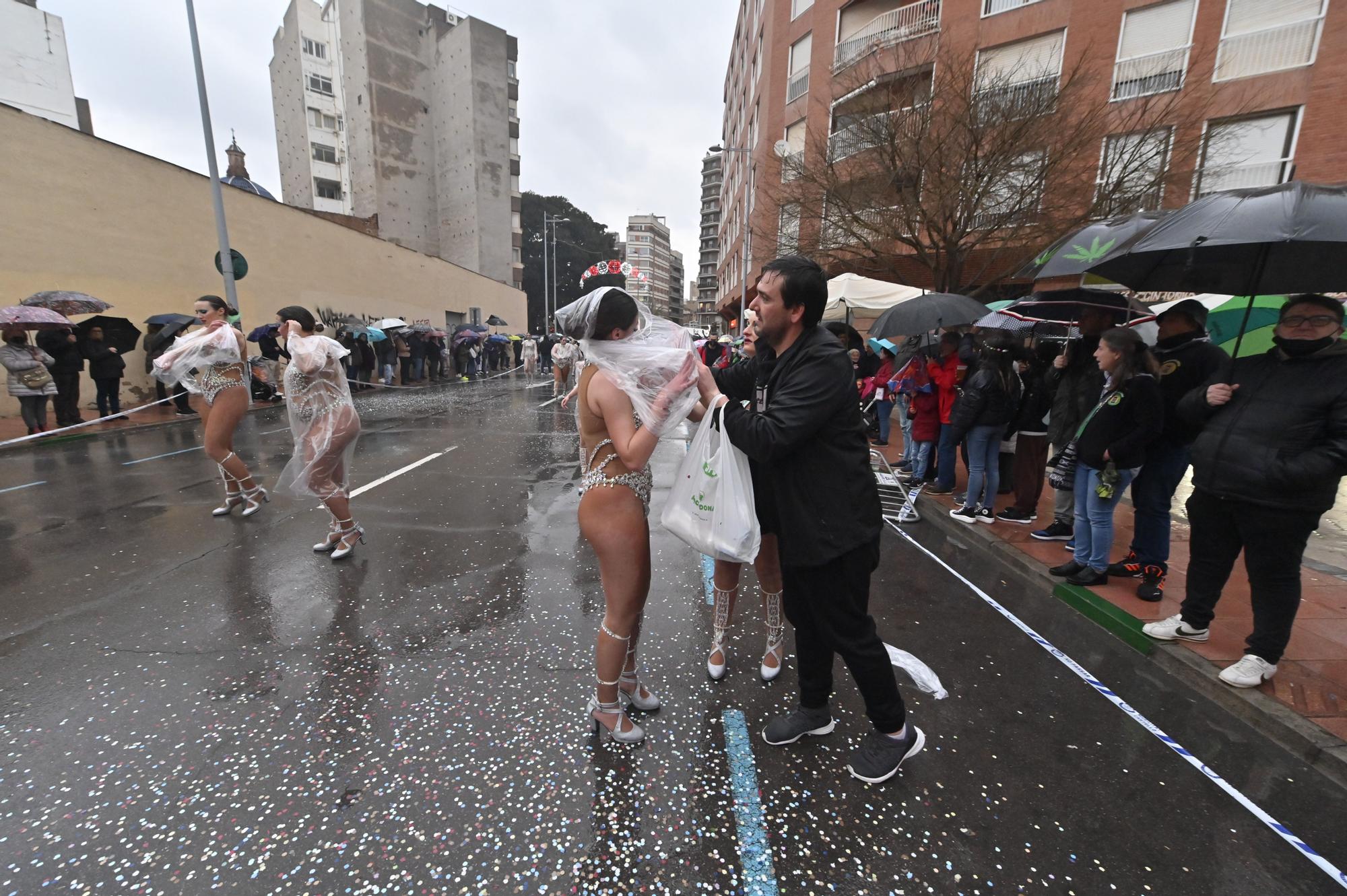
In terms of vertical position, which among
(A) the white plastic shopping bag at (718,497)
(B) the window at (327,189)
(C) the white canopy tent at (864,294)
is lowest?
(A) the white plastic shopping bag at (718,497)

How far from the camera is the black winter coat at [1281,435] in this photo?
101 inches

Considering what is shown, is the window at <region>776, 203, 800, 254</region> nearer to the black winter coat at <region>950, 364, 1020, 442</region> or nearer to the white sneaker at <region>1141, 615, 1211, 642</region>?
the black winter coat at <region>950, 364, 1020, 442</region>

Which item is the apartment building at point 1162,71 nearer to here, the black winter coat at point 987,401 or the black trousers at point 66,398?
the black winter coat at point 987,401

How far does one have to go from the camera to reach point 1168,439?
3811 millimetres

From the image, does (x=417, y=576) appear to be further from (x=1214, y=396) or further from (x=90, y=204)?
(x=90, y=204)

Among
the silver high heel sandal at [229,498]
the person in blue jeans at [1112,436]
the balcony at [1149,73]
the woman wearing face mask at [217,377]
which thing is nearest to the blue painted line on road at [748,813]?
the person in blue jeans at [1112,436]

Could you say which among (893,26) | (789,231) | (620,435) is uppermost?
(893,26)

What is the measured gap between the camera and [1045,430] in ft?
18.3

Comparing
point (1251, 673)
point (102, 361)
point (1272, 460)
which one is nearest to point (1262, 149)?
point (1272, 460)

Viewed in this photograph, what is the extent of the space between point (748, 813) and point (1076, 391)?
413 centimetres

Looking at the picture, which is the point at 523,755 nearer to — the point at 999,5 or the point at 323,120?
the point at 999,5

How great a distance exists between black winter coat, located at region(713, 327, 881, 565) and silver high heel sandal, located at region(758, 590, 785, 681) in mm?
821

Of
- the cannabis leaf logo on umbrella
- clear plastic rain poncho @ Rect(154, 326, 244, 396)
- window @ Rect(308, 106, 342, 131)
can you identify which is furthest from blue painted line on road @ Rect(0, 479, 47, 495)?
window @ Rect(308, 106, 342, 131)

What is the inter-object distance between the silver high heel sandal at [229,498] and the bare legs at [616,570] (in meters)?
4.98
